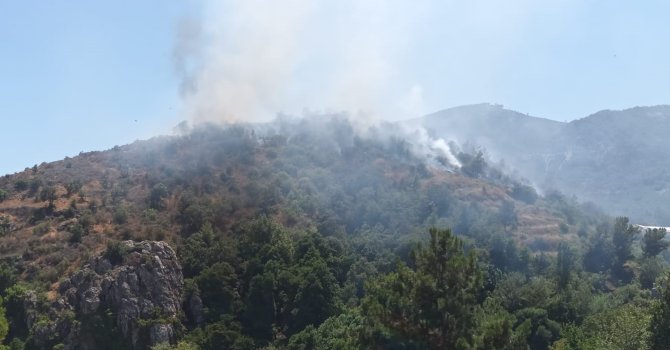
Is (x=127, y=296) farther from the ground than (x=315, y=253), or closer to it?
farther from the ground

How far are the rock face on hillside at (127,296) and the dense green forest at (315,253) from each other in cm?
29

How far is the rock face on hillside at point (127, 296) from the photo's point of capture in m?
57.2

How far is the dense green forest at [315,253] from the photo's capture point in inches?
1387

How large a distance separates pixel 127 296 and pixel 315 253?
22.9 m

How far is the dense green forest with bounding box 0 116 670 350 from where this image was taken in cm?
3522

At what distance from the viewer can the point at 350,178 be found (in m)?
113

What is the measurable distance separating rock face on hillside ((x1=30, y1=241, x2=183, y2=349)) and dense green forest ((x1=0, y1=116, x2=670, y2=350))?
29cm

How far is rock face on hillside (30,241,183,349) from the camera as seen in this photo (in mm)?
57250

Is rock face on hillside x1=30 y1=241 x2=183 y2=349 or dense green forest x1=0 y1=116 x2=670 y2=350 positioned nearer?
dense green forest x1=0 y1=116 x2=670 y2=350

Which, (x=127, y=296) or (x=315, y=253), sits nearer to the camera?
(x=127, y=296)

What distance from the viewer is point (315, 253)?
72938 millimetres

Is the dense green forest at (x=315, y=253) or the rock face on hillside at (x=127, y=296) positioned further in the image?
the rock face on hillside at (x=127, y=296)

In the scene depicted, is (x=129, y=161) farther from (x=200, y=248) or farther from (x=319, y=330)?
(x=319, y=330)

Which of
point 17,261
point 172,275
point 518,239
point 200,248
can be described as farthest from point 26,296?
point 518,239
